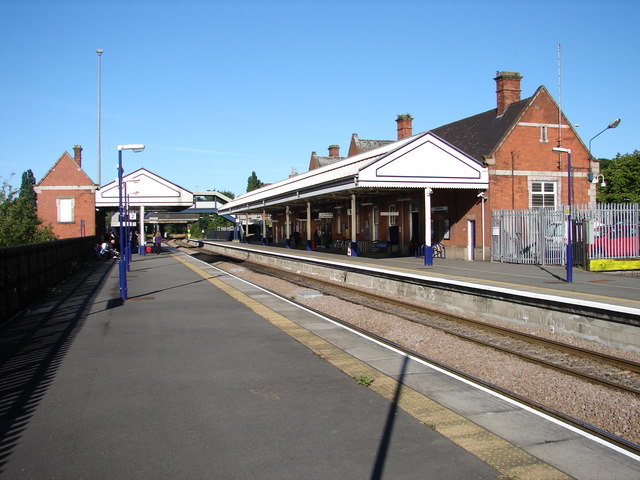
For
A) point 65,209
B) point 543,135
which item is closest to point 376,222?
point 543,135

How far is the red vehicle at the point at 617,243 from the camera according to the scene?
68.2 ft

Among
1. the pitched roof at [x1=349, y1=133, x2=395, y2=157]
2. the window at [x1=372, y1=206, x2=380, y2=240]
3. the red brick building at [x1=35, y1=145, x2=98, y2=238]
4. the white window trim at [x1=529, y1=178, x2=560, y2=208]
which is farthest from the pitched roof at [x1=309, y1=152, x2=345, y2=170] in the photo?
the white window trim at [x1=529, y1=178, x2=560, y2=208]

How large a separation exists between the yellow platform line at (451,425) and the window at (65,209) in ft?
125

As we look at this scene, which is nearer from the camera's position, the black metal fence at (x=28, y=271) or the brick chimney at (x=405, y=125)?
the black metal fence at (x=28, y=271)

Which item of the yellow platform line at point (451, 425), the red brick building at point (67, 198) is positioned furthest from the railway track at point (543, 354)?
the red brick building at point (67, 198)

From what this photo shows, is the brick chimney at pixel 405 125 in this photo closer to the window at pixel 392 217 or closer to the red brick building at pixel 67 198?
the window at pixel 392 217

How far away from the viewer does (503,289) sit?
13.3 meters

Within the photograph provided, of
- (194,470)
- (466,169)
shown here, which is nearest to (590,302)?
(194,470)

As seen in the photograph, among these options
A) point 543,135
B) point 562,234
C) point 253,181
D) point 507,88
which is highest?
point 253,181

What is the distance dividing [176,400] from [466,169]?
2204 cm

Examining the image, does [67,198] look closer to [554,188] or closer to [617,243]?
[554,188]

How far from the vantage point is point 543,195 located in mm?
28250

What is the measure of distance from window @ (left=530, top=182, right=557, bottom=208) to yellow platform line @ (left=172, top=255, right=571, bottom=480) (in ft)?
71.4

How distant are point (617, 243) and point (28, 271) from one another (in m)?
20.1
